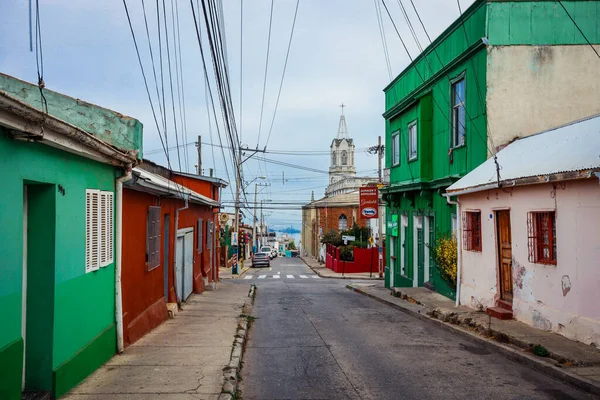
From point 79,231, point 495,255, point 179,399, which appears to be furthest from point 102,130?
point 495,255

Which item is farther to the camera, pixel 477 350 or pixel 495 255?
pixel 495 255

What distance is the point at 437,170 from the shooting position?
62.3 feet

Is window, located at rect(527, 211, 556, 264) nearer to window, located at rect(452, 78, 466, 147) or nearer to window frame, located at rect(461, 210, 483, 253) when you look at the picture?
window frame, located at rect(461, 210, 483, 253)

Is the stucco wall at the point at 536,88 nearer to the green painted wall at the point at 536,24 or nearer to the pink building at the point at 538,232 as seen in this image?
the green painted wall at the point at 536,24

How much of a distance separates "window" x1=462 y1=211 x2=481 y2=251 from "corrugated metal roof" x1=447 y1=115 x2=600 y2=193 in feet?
2.44

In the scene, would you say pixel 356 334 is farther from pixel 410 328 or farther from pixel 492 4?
pixel 492 4

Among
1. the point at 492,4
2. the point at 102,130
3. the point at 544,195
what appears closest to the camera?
the point at 102,130

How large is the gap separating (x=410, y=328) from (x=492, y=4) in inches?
323

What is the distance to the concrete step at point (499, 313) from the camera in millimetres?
12289

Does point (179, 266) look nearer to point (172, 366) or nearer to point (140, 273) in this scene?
point (140, 273)

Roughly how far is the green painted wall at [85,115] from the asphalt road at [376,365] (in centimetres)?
427

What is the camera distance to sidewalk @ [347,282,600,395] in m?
7.94

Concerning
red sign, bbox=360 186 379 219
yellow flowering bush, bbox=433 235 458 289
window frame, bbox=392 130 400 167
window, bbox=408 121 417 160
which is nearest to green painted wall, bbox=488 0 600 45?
yellow flowering bush, bbox=433 235 458 289

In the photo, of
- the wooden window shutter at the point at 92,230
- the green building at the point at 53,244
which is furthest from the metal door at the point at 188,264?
the wooden window shutter at the point at 92,230
